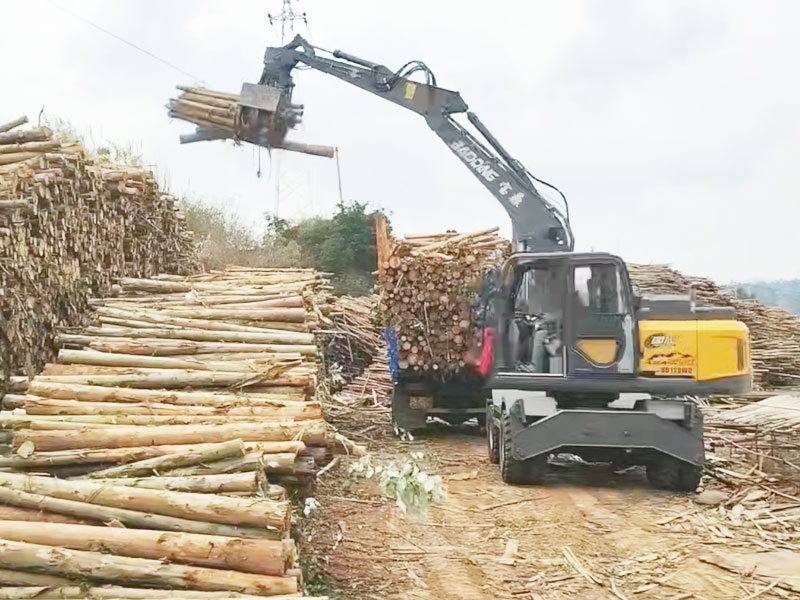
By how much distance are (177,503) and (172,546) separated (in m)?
0.29

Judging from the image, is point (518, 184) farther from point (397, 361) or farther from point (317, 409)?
point (317, 409)

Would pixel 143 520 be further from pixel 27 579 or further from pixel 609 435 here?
pixel 609 435

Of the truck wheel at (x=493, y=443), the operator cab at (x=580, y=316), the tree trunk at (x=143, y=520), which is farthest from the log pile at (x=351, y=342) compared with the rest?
the tree trunk at (x=143, y=520)

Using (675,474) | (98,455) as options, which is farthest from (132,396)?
(675,474)

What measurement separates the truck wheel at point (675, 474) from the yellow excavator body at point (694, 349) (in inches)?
34.5

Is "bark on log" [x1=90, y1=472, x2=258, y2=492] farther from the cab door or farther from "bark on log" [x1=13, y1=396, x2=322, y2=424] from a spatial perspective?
the cab door

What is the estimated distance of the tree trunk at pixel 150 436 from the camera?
5.57 metres

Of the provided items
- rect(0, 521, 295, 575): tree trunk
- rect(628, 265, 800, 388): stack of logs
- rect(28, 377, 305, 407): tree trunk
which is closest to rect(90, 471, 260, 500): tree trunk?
rect(0, 521, 295, 575): tree trunk

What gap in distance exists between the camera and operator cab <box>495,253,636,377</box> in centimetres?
920

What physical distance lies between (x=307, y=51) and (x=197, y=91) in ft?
7.11

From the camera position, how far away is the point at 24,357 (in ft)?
25.0

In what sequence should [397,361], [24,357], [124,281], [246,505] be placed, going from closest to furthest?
1. [246,505]
2. [24,357]
3. [124,281]
4. [397,361]

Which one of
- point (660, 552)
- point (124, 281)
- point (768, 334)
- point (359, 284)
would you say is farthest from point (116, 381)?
point (359, 284)

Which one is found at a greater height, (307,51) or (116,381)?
(307,51)
